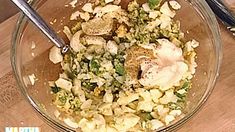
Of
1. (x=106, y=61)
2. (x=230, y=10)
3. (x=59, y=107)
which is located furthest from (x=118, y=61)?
(x=230, y=10)

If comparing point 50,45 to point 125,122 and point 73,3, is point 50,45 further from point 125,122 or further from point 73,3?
point 125,122

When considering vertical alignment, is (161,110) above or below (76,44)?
below

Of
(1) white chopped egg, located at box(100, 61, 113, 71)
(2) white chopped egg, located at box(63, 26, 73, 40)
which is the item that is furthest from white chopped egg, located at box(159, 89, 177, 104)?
(2) white chopped egg, located at box(63, 26, 73, 40)

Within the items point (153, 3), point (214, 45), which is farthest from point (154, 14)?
point (214, 45)

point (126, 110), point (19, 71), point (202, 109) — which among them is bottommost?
point (202, 109)

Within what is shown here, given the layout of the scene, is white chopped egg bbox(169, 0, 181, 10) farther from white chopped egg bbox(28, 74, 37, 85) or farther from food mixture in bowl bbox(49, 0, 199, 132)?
white chopped egg bbox(28, 74, 37, 85)

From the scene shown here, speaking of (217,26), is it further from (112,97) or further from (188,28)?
(112,97)

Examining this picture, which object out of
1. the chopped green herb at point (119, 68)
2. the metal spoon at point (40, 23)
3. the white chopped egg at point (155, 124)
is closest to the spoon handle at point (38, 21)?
the metal spoon at point (40, 23)
